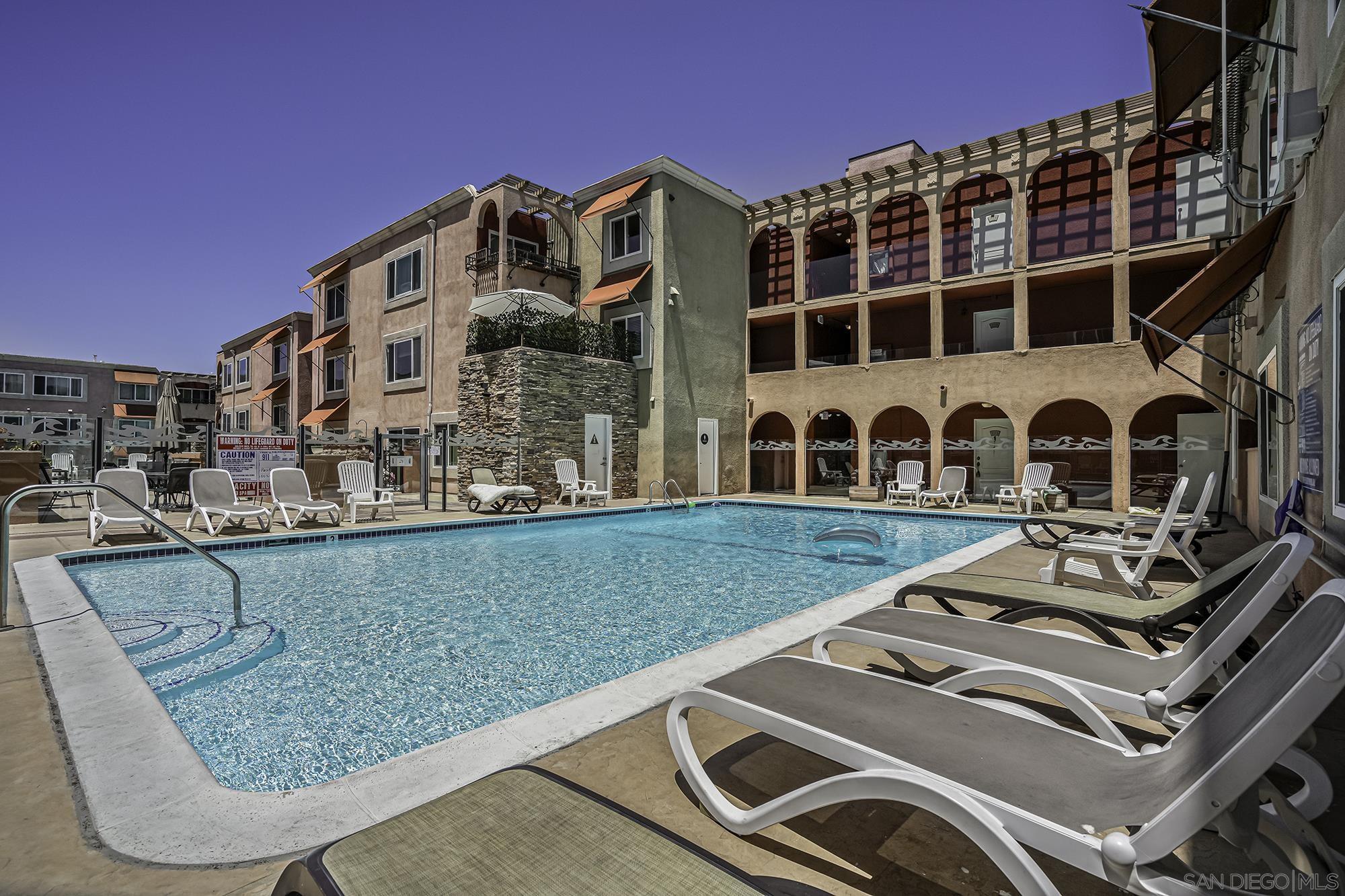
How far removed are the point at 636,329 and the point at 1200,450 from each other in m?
15.4

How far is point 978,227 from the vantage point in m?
17.3

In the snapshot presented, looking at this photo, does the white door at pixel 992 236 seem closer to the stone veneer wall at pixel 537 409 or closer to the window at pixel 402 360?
the stone veneer wall at pixel 537 409

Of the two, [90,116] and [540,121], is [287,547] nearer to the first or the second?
[90,116]

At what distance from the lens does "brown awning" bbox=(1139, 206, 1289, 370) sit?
19.4ft

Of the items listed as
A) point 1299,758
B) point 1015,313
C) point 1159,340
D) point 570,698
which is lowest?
point 570,698

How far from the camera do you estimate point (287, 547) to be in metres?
9.84

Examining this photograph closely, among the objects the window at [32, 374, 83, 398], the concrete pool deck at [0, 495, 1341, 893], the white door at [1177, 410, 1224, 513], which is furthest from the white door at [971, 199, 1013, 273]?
the window at [32, 374, 83, 398]

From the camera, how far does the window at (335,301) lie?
26.3 meters

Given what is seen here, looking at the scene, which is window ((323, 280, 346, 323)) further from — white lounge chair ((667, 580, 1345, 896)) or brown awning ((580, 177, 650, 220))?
white lounge chair ((667, 580, 1345, 896))

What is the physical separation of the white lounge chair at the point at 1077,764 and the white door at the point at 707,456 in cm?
1706

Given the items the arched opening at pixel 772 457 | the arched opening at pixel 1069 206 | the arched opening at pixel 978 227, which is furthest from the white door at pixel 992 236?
the arched opening at pixel 772 457

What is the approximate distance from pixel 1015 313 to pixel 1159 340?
27.3 ft

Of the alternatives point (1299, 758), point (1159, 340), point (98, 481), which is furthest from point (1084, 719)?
point (98, 481)

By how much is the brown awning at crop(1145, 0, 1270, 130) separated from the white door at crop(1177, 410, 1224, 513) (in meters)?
11.6
